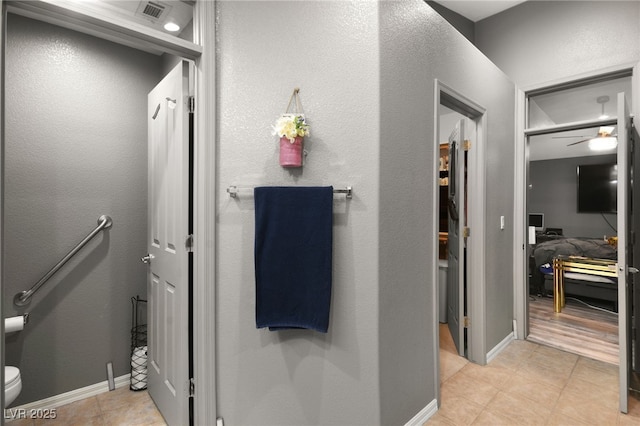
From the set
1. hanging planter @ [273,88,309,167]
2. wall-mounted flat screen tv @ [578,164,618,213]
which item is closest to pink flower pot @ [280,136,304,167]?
hanging planter @ [273,88,309,167]

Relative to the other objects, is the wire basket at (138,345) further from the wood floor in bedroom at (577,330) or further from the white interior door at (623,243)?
the wood floor in bedroom at (577,330)

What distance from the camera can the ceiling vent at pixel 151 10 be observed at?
5.66 ft

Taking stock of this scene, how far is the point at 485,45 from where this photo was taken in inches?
141

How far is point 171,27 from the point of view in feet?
5.97

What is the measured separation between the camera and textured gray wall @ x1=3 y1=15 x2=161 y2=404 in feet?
7.10

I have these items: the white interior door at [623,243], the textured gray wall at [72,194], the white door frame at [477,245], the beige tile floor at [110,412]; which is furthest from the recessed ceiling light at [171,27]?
the white interior door at [623,243]

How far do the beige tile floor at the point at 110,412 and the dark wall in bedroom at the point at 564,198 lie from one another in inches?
314

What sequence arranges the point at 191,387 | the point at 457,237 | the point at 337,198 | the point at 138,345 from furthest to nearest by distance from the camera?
the point at 457,237 < the point at 138,345 < the point at 191,387 < the point at 337,198

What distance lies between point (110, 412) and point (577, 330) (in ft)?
14.6

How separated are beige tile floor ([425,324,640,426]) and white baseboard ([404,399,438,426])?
0.11ft

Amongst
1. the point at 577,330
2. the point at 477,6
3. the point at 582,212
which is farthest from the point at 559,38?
the point at 582,212

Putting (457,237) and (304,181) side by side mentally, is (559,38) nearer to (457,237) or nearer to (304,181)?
(457,237)

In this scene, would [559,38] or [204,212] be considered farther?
[559,38]

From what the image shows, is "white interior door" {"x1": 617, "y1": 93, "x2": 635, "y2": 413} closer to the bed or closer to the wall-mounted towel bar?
the wall-mounted towel bar
